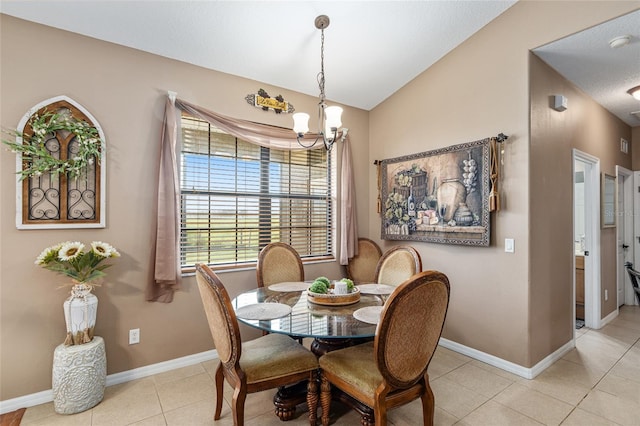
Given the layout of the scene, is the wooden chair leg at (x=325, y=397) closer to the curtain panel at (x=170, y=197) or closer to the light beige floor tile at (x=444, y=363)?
the light beige floor tile at (x=444, y=363)

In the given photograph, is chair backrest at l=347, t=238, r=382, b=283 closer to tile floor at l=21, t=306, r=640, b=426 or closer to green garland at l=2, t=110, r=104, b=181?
tile floor at l=21, t=306, r=640, b=426

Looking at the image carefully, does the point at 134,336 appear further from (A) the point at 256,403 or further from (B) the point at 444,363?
(B) the point at 444,363

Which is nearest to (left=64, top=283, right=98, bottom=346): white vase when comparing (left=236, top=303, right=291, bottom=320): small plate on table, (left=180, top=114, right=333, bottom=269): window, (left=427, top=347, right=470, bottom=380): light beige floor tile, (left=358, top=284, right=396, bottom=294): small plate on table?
(left=180, top=114, right=333, bottom=269): window

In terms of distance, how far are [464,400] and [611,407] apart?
1.01 meters

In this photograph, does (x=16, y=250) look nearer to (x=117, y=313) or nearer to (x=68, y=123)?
(x=117, y=313)

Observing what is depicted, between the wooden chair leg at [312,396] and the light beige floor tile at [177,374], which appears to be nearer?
the wooden chair leg at [312,396]

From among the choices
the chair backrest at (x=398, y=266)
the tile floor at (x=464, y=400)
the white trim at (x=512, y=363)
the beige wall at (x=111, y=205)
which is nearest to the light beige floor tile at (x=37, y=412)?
the tile floor at (x=464, y=400)

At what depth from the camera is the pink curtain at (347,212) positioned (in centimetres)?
387

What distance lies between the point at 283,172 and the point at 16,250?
2335 millimetres

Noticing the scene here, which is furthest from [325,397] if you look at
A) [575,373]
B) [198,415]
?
[575,373]

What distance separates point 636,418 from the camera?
84.0 inches

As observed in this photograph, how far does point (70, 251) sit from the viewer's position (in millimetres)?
2205

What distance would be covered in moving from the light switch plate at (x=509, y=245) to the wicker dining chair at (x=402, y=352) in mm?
1458

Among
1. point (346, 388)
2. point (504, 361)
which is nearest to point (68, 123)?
point (346, 388)
